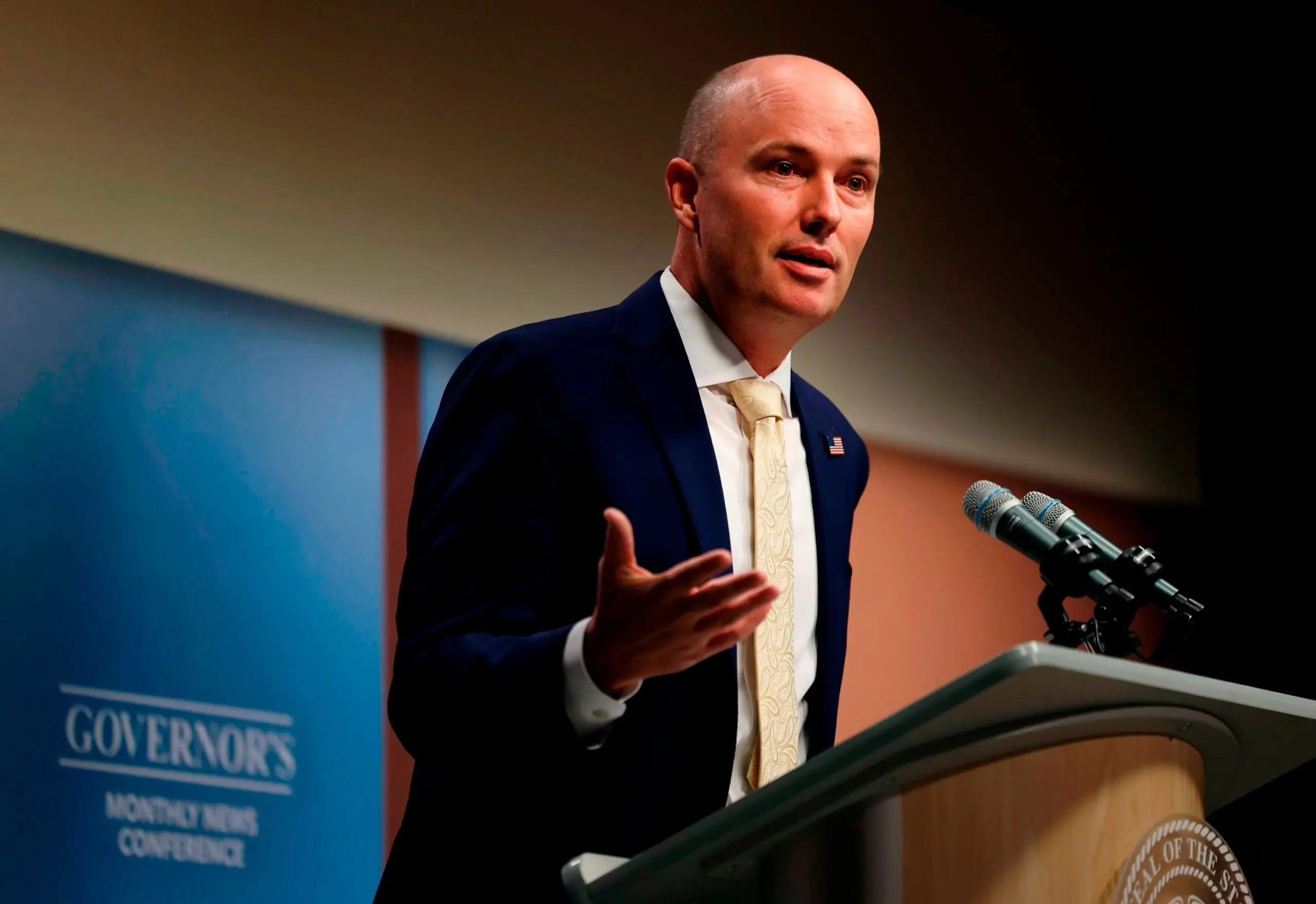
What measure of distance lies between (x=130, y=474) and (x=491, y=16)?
1348 millimetres

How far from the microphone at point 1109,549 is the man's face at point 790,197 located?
1.38ft

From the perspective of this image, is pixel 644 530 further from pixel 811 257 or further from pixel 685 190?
pixel 685 190

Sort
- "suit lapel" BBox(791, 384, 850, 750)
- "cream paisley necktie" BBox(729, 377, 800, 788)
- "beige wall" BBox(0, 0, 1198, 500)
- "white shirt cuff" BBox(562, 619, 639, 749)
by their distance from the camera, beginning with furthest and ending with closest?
"beige wall" BBox(0, 0, 1198, 500), "suit lapel" BBox(791, 384, 850, 750), "cream paisley necktie" BBox(729, 377, 800, 788), "white shirt cuff" BBox(562, 619, 639, 749)

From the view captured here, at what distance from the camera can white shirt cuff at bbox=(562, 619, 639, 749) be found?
138 centimetres

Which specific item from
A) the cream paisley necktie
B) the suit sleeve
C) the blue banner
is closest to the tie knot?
the cream paisley necktie

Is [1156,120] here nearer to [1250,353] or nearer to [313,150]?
[1250,353]

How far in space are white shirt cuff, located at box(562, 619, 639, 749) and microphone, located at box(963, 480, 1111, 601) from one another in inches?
15.9

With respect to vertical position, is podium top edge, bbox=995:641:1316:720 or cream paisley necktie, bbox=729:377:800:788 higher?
cream paisley necktie, bbox=729:377:800:788

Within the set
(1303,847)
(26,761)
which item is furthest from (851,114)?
(1303,847)

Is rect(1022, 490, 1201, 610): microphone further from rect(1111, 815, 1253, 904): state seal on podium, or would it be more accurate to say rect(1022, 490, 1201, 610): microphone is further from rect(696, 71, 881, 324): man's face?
rect(696, 71, 881, 324): man's face

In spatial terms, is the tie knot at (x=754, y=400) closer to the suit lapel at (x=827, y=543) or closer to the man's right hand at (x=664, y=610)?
the suit lapel at (x=827, y=543)

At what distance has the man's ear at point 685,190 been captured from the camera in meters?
2.00

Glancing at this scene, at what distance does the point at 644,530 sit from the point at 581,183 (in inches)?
76.3

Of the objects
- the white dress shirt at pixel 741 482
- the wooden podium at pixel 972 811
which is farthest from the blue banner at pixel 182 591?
the wooden podium at pixel 972 811
